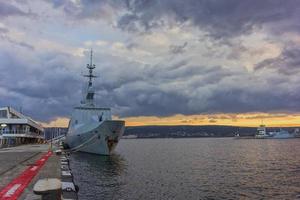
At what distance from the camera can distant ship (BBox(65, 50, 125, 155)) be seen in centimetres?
6144

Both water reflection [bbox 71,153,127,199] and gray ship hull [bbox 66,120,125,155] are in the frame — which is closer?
water reflection [bbox 71,153,127,199]

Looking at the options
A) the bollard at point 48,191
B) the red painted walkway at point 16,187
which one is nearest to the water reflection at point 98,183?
the red painted walkway at point 16,187

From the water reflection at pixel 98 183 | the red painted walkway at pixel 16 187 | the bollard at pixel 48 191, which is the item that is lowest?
the water reflection at pixel 98 183

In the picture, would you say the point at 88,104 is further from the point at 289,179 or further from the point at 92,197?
the point at 92,197

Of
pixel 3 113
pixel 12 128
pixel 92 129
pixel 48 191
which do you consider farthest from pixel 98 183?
pixel 3 113

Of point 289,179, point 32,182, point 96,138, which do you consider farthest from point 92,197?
point 96,138

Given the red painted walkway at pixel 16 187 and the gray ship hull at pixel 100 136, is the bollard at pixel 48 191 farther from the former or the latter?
the gray ship hull at pixel 100 136

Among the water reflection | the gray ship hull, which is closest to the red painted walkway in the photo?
the water reflection

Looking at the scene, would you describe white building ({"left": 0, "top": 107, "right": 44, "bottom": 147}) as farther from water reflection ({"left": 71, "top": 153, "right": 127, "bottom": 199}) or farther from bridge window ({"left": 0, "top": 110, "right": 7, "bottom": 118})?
water reflection ({"left": 71, "top": 153, "right": 127, "bottom": 199})

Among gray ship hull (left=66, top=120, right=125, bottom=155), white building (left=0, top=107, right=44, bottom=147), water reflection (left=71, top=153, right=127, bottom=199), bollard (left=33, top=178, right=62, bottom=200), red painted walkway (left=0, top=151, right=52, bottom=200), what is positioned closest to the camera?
bollard (left=33, top=178, right=62, bottom=200)

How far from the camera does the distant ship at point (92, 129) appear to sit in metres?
61.4

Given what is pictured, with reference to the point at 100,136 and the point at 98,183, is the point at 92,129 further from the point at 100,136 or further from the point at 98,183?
the point at 98,183

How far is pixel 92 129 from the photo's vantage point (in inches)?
2436

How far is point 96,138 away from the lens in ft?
A: 207
